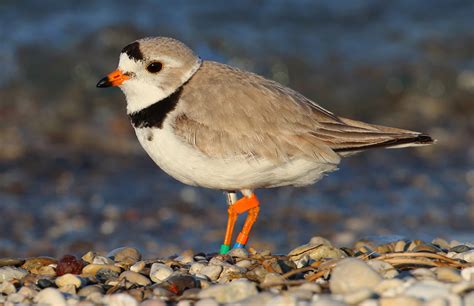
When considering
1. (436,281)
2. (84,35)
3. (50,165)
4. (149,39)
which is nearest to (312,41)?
(84,35)

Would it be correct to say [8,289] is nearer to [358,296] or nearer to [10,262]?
[10,262]

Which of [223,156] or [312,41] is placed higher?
[312,41]

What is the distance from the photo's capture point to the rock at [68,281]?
181 inches

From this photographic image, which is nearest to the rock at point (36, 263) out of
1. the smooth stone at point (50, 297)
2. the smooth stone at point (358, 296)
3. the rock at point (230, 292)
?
the smooth stone at point (50, 297)

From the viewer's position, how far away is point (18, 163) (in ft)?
32.8

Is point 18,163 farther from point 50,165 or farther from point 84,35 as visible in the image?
point 84,35

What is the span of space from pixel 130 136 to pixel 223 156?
228 inches

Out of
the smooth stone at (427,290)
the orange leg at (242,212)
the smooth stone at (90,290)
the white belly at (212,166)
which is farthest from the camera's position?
the orange leg at (242,212)

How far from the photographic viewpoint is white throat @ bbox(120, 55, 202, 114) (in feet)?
18.0

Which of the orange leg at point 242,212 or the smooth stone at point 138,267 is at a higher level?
the orange leg at point 242,212

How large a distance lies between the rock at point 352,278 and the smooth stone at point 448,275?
37 centimetres

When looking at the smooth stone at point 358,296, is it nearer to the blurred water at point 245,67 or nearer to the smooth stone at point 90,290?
the smooth stone at point 90,290

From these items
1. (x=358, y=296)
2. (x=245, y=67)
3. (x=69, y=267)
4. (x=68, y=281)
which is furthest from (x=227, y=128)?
(x=245, y=67)

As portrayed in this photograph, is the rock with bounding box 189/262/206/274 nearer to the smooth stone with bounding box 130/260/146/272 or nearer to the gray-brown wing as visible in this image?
the smooth stone with bounding box 130/260/146/272
